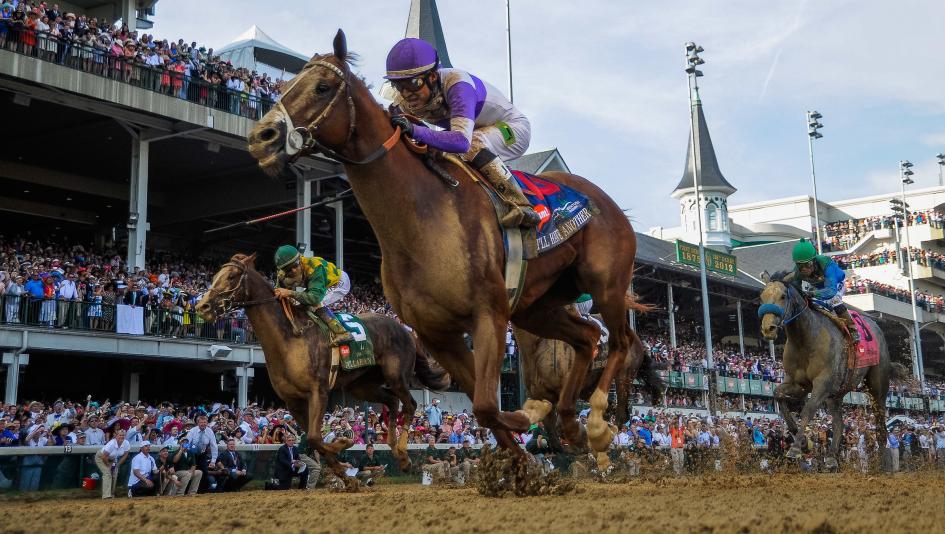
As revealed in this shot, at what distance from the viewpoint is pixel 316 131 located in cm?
593

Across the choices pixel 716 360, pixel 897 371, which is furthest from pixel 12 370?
→ pixel 716 360

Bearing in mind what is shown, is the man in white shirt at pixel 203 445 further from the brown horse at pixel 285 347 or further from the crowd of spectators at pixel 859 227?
the crowd of spectators at pixel 859 227

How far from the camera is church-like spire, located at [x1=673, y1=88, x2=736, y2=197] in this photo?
72812 millimetres

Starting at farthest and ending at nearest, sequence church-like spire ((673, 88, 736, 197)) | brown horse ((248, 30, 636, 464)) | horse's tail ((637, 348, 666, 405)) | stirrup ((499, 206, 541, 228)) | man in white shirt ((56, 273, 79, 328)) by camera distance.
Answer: church-like spire ((673, 88, 736, 197)), man in white shirt ((56, 273, 79, 328)), horse's tail ((637, 348, 666, 405)), stirrup ((499, 206, 541, 228)), brown horse ((248, 30, 636, 464))

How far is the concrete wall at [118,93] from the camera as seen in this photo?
811 inches

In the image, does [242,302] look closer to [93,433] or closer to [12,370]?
[93,433]

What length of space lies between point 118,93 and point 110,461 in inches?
500

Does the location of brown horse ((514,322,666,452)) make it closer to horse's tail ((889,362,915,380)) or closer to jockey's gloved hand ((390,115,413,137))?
jockey's gloved hand ((390,115,413,137))

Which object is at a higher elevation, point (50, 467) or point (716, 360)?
point (716, 360)

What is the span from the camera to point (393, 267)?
620 centimetres

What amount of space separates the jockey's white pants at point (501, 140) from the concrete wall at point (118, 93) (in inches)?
654

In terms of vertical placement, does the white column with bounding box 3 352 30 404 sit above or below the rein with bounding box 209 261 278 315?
below

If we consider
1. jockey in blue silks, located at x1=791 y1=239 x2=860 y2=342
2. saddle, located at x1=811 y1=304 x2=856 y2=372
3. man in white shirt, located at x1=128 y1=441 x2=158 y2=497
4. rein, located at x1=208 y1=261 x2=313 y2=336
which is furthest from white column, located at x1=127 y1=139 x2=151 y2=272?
saddle, located at x1=811 y1=304 x2=856 y2=372

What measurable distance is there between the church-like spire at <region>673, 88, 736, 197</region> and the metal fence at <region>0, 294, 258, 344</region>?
55.0 metres
